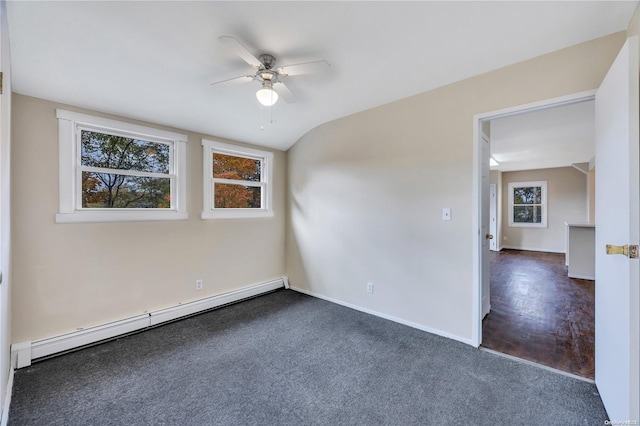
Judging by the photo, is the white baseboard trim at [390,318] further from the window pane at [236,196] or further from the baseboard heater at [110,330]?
the window pane at [236,196]

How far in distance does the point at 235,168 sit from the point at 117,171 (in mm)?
1396

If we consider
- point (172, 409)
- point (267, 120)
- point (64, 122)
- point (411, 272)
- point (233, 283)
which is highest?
point (267, 120)

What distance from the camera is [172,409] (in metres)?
1.73

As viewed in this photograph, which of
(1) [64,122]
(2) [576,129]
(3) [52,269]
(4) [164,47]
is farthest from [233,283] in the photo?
(2) [576,129]

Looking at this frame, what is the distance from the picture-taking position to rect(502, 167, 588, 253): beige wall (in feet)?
24.2

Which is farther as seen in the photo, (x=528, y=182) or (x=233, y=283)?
(x=528, y=182)

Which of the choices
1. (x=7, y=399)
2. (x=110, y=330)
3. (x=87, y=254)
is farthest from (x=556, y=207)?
(x=7, y=399)

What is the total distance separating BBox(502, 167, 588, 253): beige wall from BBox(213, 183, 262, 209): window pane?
8237 millimetres

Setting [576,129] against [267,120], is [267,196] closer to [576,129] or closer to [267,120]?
[267,120]

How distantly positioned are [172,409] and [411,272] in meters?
2.36

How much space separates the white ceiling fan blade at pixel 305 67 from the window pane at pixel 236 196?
207 cm

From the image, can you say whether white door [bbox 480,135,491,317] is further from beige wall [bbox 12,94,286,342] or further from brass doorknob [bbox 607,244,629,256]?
beige wall [bbox 12,94,286,342]

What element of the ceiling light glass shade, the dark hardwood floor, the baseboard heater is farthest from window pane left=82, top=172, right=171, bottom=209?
the dark hardwood floor

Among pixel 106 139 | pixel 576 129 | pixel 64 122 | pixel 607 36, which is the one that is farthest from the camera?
pixel 576 129
